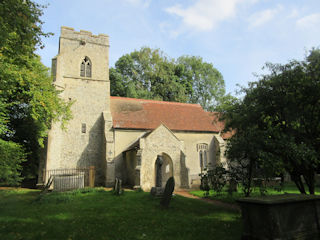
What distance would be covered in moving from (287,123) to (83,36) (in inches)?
817

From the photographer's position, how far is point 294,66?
8859 mm

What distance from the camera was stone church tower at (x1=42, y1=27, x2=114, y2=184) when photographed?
19750 mm

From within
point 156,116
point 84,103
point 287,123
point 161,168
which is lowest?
point 161,168

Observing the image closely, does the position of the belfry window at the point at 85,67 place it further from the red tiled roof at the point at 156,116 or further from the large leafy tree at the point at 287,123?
the large leafy tree at the point at 287,123

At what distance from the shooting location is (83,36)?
74.4 feet

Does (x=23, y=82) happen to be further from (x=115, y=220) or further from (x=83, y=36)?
(x=83, y=36)

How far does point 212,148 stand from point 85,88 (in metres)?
13.8

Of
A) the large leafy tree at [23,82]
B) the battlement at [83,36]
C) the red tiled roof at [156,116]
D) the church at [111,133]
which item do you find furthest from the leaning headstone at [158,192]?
the battlement at [83,36]

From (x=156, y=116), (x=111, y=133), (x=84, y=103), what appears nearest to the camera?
(x=111, y=133)

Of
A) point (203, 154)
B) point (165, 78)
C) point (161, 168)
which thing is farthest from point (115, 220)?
point (165, 78)

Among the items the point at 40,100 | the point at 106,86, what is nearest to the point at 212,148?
the point at 106,86

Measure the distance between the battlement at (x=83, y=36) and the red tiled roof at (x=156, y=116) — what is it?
6.04 meters

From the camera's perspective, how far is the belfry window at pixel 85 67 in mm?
22422

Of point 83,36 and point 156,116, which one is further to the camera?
point 156,116
